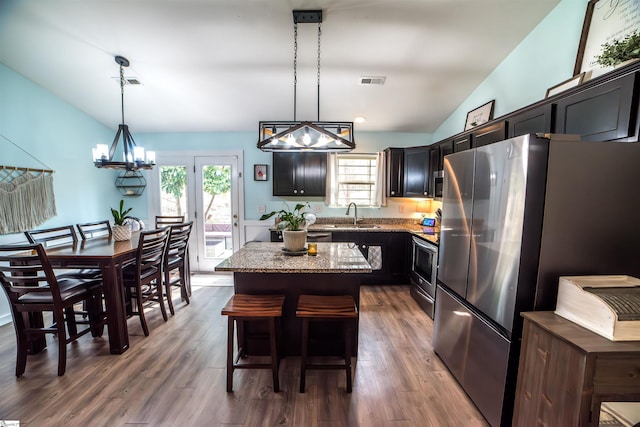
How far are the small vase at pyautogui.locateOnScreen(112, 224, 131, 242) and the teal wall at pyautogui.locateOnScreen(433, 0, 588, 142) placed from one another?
4348mm

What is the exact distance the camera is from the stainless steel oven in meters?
2.87

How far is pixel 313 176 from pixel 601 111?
3239 mm

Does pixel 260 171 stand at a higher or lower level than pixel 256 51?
lower

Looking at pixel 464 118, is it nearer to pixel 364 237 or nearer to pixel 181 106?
pixel 364 237

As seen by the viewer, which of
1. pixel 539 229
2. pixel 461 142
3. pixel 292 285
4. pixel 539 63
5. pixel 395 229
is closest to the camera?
pixel 539 229

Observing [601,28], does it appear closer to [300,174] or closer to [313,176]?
[313,176]

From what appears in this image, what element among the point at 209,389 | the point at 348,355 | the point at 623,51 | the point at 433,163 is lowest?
the point at 209,389

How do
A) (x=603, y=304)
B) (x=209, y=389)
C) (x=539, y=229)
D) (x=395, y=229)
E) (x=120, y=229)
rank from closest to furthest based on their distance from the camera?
(x=603, y=304) → (x=539, y=229) → (x=209, y=389) → (x=120, y=229) → (x=395, y=229)

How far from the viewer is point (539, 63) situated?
7.59 feet

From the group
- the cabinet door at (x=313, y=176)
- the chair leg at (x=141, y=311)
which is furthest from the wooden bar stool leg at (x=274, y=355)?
the cabinet door at (x=313, y=176)

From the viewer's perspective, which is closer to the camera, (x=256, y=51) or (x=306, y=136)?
(x=306, y=136)

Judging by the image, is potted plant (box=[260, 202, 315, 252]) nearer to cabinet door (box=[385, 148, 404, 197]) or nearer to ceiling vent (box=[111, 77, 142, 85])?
cabinet door (box=[385, 148, 404, 197])

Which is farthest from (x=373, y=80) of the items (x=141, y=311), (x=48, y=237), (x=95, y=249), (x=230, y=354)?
(x=48, y=237)

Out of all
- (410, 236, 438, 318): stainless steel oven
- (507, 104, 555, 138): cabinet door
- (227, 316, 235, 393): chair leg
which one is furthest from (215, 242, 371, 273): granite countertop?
(507, 104, 555, 138): cabinet door
